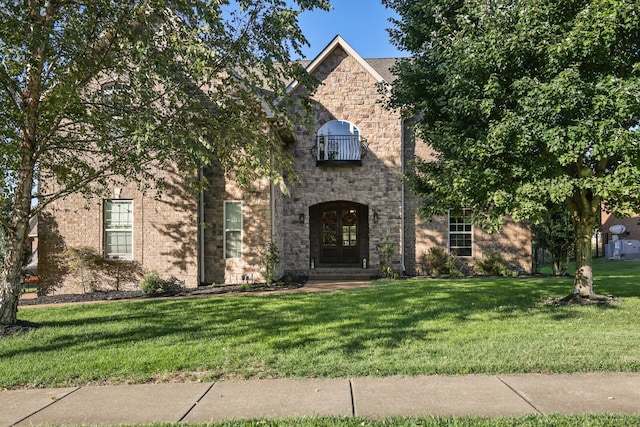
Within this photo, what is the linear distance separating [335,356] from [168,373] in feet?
6.91

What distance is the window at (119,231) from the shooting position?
40.0ft

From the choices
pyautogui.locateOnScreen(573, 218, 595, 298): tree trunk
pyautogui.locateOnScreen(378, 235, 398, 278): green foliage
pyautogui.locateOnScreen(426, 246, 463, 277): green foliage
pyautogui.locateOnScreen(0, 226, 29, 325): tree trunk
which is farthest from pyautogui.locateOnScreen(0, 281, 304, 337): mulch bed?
pyautogui.locateOnScreen(573, 218, 595, 298): tree trunk

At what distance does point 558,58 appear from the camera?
6594mm

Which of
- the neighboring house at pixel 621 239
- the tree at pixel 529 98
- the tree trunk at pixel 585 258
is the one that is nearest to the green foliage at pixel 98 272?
the tree at pixel 529 98

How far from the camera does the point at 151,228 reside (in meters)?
12.1

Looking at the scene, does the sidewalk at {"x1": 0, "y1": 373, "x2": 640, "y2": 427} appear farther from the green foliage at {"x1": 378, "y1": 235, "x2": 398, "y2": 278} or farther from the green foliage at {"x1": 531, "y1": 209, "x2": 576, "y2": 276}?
the green foliage at {"x1": 531, "y1": 209, "x2": 576, "y2": 276}

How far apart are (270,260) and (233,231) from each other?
1.55 m

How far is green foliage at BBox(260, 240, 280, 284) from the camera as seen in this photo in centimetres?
1224

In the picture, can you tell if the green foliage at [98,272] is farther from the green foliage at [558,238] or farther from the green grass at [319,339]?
the green foliage at [558,238]

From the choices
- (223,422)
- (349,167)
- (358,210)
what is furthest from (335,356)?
(358,210)

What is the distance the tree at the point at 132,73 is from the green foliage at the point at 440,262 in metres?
9.77

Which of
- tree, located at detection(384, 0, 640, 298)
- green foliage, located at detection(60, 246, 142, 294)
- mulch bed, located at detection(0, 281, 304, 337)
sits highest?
tree, located at detection(384, 0, 640, 298)

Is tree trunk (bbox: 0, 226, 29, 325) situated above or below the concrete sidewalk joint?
above

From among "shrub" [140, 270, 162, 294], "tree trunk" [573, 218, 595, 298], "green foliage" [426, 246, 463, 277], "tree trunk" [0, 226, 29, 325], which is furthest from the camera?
"green foliage" [426, 246, 463, 277]
